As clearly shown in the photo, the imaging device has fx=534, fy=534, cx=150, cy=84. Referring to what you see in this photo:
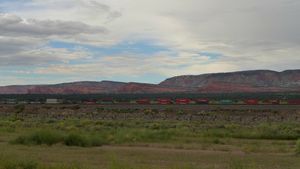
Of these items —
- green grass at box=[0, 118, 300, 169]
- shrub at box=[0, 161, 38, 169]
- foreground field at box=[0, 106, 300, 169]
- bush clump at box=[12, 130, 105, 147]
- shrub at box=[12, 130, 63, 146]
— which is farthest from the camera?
bush clump at box=[12, 130, 105, 147]

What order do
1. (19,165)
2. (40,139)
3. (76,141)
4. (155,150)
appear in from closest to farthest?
1. (19,165)
2. (155,150)
3. (40,139)
4. (76,141)

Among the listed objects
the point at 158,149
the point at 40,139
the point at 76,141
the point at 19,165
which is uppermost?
the point at 19,165

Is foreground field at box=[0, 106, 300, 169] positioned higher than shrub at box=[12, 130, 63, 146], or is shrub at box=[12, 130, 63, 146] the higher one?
shrub at box=[12, 130, 63, 146]

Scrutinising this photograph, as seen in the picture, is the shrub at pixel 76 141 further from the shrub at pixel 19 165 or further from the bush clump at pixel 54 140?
the shrub at pixel 19 165

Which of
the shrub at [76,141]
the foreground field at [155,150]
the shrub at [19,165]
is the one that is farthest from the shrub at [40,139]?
the shrub at [19,165]

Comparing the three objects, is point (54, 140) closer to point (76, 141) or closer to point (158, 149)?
point (76, 141)

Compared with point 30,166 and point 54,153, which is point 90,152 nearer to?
point 54,153

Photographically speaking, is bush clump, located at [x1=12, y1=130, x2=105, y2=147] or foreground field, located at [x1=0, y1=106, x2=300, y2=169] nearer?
foreground field, located at [x1=0, y1=106, x2=300, y2=169]

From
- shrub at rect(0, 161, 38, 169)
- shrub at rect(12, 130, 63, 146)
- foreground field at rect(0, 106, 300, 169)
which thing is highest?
shrub at rect(0, 161, 38, 169)

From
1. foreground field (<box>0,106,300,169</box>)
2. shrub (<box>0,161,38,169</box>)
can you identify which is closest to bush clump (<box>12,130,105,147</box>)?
foreground field (<box>0,106,300,169</box>)

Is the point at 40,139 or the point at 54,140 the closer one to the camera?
the point at 40,139

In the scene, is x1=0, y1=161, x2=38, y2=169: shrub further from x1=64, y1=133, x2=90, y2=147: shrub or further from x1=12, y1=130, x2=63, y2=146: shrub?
x1=64, y1=133, x2=90, y2=147: shrub

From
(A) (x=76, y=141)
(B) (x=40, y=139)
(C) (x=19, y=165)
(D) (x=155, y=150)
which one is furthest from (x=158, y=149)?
(C) (x=19, y=165)

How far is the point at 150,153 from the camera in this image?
27906 millimetres
